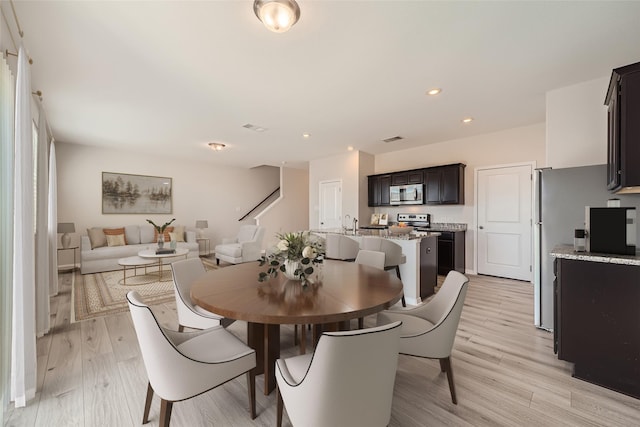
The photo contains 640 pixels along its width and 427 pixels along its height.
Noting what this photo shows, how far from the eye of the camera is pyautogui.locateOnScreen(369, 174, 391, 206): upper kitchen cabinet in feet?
19.7

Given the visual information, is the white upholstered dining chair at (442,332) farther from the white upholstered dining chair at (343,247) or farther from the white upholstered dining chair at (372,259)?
the white upholstered dining chair at (343,247)

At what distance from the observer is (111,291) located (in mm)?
4004

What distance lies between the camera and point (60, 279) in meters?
4.70

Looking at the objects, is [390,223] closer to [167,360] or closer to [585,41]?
[585,41]

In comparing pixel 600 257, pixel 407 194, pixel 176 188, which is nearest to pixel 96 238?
pixel 176 188

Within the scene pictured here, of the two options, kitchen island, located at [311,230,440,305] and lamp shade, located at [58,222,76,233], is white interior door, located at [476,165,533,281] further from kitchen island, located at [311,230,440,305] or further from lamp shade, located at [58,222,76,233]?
lamp shade, located at [58,222,76,233]

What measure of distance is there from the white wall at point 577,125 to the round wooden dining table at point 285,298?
2.68 m

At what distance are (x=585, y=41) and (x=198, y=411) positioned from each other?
13.3ft

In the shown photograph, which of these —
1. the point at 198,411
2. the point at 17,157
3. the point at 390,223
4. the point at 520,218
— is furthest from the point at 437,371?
the point at 390,223

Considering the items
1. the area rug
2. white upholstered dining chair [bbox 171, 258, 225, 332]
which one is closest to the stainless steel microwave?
white upholstered dining chair [bbox 171, 258, 225, 332]

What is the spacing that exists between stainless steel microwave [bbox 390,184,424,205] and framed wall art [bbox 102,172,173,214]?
5.88 meters

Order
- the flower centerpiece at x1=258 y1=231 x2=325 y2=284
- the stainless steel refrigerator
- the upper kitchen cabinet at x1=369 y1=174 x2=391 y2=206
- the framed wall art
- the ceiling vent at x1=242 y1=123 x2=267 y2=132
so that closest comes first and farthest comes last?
the flower centerpiece at x1=258 y1=231 x2=325 y2=284 → the stainless steel refrigerator → the ceiling vent at x1=242 y1=123 x2=267 y2=132 → the upper kitchen cabinet at x1=369 y1=174 x2=391 y2=206 → the framed wall art

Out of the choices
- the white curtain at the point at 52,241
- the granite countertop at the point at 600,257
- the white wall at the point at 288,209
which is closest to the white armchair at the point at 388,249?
the granite countertop at the point at 600,257

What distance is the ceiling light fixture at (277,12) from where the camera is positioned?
1.67m
